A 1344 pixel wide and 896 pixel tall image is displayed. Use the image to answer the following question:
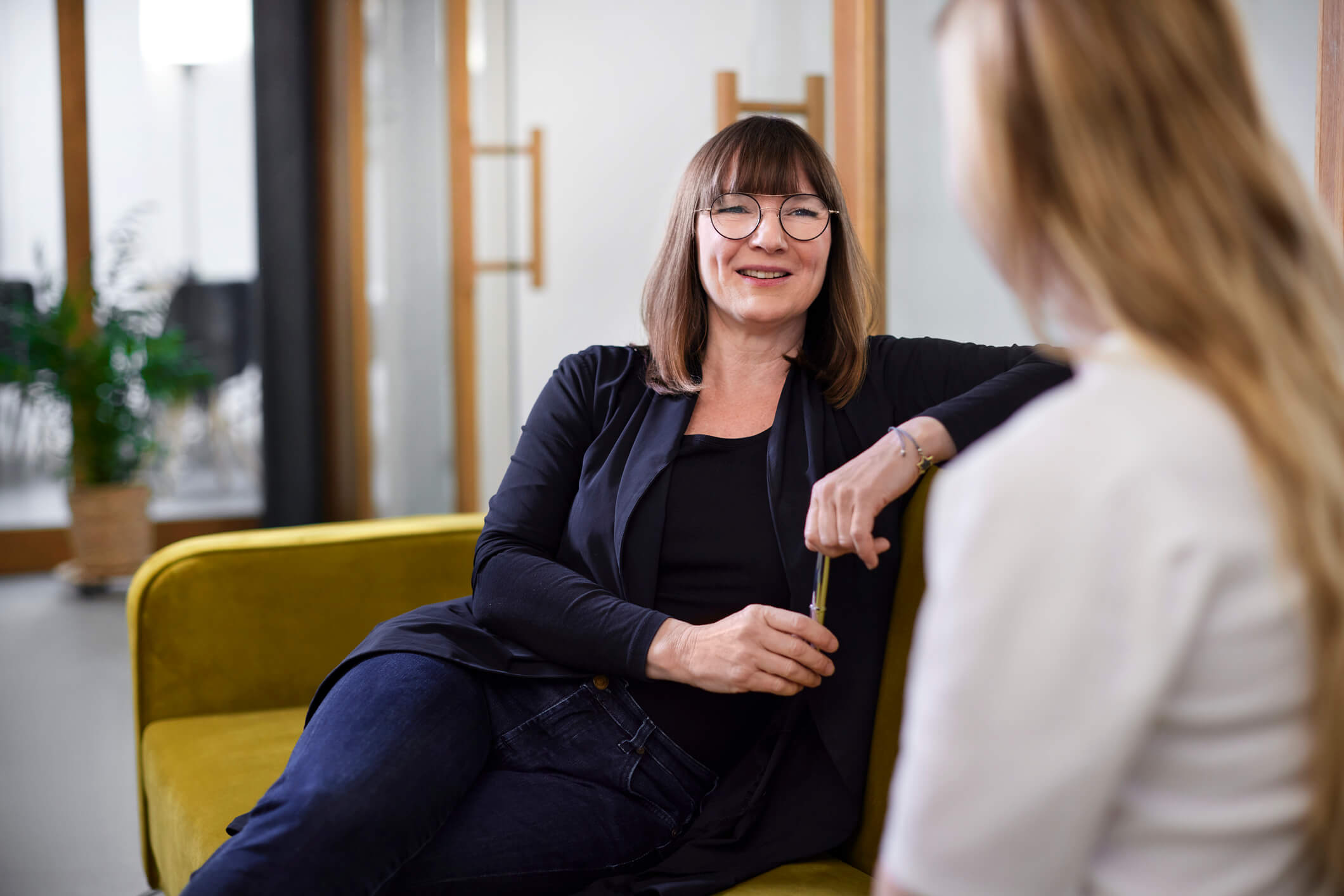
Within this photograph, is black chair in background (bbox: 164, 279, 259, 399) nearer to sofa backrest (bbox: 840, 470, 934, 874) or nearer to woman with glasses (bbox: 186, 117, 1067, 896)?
woman with glasses (bbox: 186, 117, 1067, 896)

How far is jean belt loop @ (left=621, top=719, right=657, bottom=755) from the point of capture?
4.10ft

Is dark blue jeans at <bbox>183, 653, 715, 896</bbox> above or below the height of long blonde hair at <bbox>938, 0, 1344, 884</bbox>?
below

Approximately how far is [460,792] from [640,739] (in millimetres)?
211

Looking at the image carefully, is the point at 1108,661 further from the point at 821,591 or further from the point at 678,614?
the point at 678,614

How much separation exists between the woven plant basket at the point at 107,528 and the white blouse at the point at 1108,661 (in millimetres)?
4379

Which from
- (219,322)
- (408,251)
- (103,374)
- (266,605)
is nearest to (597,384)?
(266,605)

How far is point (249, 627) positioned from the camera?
5.69ft

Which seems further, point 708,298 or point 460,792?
point 708,298

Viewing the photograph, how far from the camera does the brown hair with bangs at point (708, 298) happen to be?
4.66 feet

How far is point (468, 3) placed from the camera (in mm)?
3291

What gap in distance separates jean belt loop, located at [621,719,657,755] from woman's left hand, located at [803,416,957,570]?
0.92 ft

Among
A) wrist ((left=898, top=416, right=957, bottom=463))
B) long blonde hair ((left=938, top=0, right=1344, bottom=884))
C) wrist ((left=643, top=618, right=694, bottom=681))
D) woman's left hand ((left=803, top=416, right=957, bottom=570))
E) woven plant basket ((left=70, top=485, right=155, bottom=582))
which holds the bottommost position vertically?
woven plant basket ((left=70, top=485, right=155, bottom=582))

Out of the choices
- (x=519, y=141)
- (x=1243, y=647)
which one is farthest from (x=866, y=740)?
(x=519, y=141)

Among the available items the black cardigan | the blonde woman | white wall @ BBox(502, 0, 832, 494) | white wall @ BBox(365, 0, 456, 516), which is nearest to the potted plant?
white wall @ BBox(365, 0, 456, 516)
